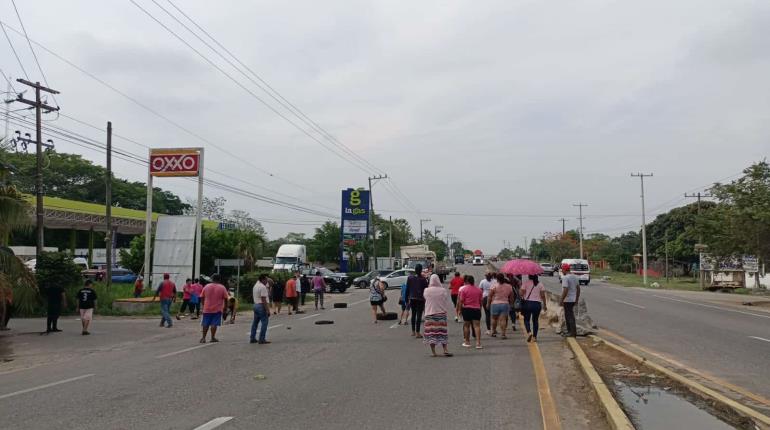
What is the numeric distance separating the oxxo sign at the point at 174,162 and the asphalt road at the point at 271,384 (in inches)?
640

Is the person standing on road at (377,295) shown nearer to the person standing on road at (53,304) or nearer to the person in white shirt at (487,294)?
the person in white shirt at (487,294)

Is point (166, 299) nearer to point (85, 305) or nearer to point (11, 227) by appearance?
point (85, 305)

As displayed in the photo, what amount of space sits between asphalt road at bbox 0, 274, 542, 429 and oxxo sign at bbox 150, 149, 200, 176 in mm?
16251

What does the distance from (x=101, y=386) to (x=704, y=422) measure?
8.35 metres

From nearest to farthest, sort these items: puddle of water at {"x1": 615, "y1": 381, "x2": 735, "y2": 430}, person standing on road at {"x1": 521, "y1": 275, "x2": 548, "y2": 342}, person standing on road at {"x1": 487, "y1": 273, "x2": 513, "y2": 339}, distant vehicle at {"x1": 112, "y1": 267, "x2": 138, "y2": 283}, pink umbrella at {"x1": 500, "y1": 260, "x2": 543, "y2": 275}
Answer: puddle of water at {"x1": 615, "y1": 381, "x2": 735, "y2": 430} < person standing on road at {"x1": 521, "y1": 275, "x2": 548, "y2": 342} < person standing on road at {"x1": 487, "y1": 273, "x2": 513, "y2": 339} < pink umbrella at {"x1": 500, "y1": 260, "x2": 543, "y2": 275} < distant vehicle at {"x1": 112, "y1": 267, "x2": 138, "y2": 283}

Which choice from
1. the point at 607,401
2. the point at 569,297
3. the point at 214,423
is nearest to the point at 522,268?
the point at 569,297

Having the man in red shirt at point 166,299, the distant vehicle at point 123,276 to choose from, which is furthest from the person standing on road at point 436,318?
the distant vehicle at point 123,276

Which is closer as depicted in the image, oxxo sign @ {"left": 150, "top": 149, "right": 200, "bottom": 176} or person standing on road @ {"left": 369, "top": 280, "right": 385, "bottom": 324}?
person standing on road @ {"left": 369, "top": 280, "right": 385, "bottom": 324}

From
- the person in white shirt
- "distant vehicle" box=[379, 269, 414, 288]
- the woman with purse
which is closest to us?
the person in white shirt

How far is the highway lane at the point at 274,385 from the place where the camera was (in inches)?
275

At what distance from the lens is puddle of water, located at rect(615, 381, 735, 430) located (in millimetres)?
6695

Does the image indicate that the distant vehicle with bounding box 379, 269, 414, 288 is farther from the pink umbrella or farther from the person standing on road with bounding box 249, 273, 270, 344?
the person standing on road with bounding box 249, 273, 270, 344

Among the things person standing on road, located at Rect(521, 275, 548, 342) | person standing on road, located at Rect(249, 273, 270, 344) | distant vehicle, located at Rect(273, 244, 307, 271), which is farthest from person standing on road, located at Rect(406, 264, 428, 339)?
distant vehicle, located at Rect(273, 244, 307, 271)

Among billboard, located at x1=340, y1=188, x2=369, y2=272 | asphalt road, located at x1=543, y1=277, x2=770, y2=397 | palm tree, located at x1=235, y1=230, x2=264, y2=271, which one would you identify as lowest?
asphalt road, located at x1=543, y1=277, x2=770, y2=397
